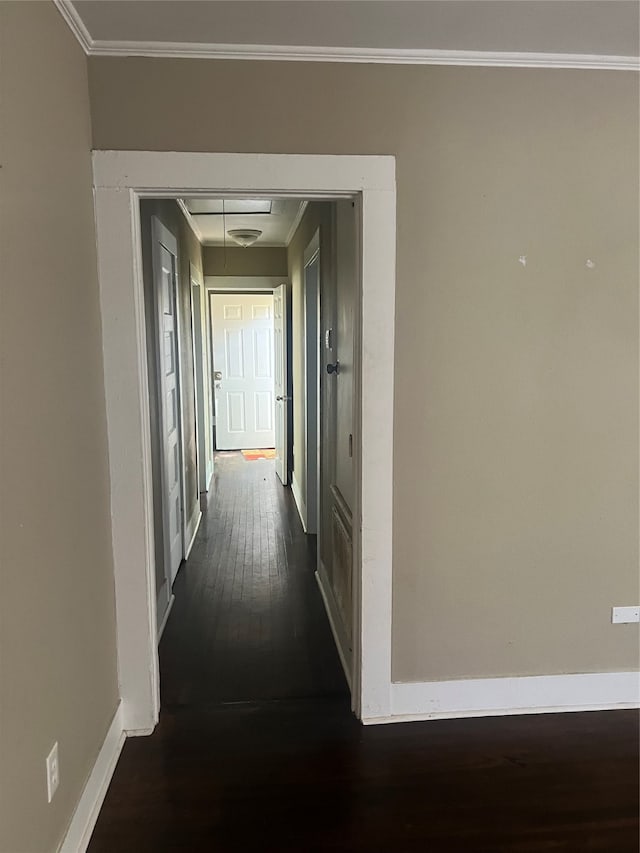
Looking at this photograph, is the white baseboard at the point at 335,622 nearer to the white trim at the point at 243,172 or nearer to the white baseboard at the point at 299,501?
the white baseboard at the point at 299,501

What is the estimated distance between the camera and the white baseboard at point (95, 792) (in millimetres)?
1744

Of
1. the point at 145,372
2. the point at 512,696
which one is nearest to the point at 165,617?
the point at 145,372

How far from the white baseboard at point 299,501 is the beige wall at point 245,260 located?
7.10ft

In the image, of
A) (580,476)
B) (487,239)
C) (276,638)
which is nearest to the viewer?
(487,239)

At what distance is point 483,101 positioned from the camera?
2.15 metres

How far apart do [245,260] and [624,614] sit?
5085 millimetres

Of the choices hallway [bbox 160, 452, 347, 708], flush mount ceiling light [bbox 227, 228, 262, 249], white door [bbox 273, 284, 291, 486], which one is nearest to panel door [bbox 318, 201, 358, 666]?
hallway [bbox 160, 452, 347, 708]

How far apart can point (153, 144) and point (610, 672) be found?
8.51 feet

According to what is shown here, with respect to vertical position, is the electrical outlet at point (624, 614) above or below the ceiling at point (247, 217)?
below

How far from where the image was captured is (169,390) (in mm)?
3672

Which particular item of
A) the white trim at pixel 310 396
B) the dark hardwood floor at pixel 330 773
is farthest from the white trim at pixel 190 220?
the dark hardwood floor at pixel 330 773

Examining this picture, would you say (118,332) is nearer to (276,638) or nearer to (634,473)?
(276,638)

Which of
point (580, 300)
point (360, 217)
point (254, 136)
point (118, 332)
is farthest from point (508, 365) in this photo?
point (118, 332)

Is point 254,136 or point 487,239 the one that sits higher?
point 254,136
